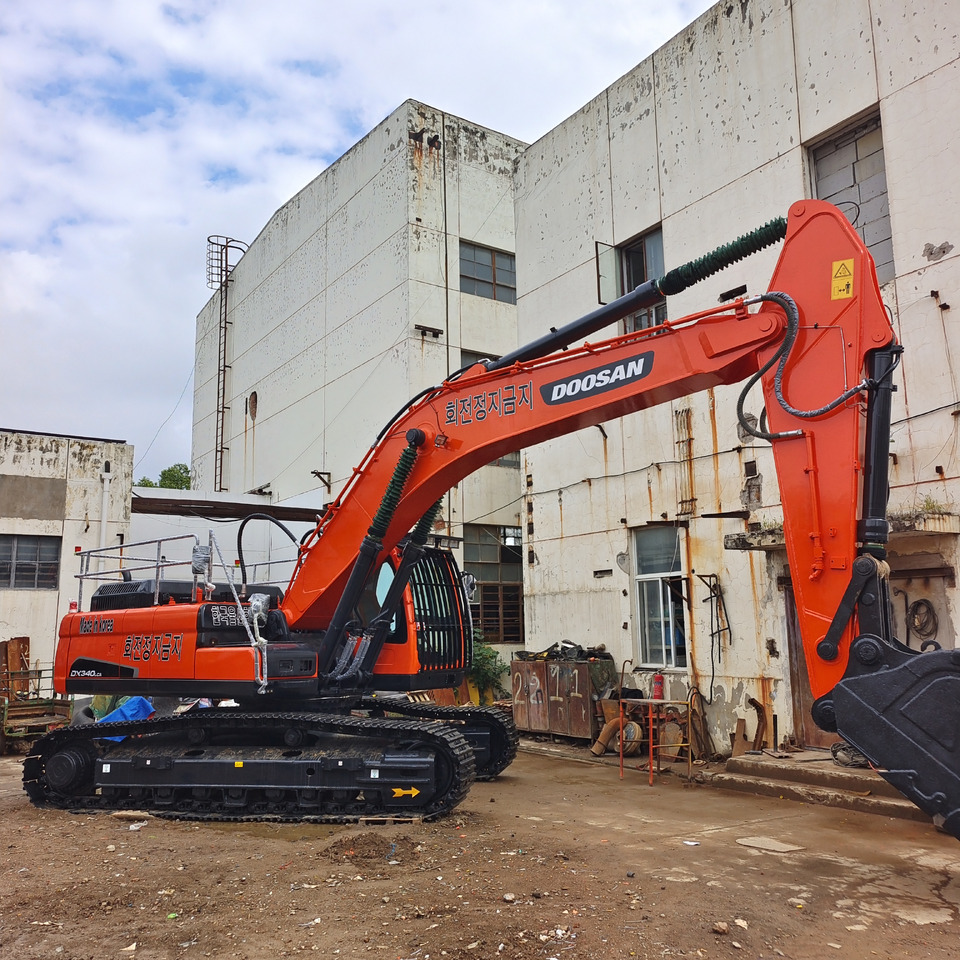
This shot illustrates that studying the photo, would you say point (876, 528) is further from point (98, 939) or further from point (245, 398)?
point (245, 398)

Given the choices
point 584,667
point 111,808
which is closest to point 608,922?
point 111,808

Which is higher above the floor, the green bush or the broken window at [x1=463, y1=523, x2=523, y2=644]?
the broken window at [x1=463, y1=523, x2=523, y2=644]

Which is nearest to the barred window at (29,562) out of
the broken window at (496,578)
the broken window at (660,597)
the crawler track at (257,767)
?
the broken window at (496,578)

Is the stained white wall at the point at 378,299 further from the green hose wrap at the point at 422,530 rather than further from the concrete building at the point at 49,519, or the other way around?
the green hose wrap at the point at 422,530

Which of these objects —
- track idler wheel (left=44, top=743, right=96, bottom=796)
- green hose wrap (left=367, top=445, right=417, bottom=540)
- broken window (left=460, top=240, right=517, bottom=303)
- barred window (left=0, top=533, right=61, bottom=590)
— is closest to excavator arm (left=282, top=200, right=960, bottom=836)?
green hose wrap (left=367, top=445, right=417, bottom=540)

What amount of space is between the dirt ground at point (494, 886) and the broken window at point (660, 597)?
12.5ft

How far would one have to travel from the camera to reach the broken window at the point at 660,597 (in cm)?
1178

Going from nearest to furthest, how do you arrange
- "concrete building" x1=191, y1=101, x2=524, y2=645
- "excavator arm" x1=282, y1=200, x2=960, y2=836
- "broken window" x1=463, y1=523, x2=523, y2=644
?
1. "excavator arm" x1=282, y1=200, x2=960, y2=836
2. "broken window" x1=463, y1=523, x2=523, y2=644
3. "concrete building" x1=191, y1=101, x2=524, y2=645

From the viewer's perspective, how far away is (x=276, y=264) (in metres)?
25.2

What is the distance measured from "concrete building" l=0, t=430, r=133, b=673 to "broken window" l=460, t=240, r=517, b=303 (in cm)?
878

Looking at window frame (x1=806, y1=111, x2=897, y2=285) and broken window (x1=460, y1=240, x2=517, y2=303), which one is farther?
broken window (x1=460, y1=240, x2=517, y2=303)

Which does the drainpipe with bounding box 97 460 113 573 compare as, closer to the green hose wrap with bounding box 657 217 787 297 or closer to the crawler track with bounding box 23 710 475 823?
the crawler track with bounding box 23 710 475 823

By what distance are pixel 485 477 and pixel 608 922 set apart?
1451 cm

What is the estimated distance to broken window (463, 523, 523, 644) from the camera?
732 inches
